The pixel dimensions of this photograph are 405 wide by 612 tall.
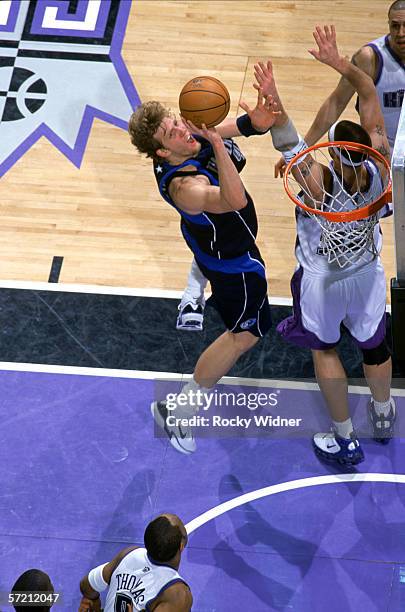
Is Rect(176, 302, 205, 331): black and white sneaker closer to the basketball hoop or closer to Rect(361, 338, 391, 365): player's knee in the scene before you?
Rect(361, 338, 391, 365): player's knee

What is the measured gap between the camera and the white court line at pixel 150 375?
300 inches

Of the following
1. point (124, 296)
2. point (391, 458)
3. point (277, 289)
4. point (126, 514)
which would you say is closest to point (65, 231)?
point (124, 296)

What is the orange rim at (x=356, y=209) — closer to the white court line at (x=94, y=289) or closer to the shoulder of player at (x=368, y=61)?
the shoulder of player at (x=368, y=61)

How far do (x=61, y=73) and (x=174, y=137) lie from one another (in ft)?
12.2

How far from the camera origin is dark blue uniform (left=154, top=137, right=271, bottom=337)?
6.57m

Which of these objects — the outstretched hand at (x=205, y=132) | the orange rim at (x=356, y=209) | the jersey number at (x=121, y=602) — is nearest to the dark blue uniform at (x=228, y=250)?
the outstretched hand at (x=205, y=132)

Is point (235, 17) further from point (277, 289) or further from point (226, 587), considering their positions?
point (226, 587)

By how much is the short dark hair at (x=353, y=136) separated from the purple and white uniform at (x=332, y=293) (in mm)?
161

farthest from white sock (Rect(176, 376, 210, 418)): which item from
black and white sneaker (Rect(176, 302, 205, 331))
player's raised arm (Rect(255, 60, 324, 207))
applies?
player's raised arm (Rect(255, 60, 324, 207))

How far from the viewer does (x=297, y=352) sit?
7.81 m

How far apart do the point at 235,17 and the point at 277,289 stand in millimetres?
3223

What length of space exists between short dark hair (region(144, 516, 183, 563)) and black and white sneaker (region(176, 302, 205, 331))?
8.15 feet

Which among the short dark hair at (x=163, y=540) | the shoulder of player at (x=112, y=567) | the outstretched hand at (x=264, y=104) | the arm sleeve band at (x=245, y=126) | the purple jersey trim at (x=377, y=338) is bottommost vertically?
the shoulder of player at (x=112, y=567)

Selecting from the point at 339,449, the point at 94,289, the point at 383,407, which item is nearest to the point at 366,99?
the point at 383,407
